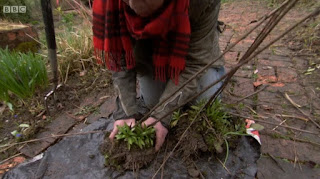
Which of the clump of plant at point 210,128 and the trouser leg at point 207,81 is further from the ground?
the trouser leg at point 207,81

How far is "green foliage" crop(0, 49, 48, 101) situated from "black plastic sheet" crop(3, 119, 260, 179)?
1.88 feet

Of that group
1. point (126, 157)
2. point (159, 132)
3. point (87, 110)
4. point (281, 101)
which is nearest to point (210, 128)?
point (159, 132)

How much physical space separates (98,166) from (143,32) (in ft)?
2.79

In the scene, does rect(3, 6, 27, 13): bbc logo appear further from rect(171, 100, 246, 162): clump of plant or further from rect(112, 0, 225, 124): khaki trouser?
rect(171, 100, 246, 162): clump of plant

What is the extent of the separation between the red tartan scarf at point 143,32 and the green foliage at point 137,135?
327 mm

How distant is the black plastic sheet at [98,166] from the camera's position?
53.3 inches

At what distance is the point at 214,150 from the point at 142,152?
43 cm

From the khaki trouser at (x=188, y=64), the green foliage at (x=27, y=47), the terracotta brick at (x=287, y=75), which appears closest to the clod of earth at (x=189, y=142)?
the khaki trouser at (x=188, y=64)

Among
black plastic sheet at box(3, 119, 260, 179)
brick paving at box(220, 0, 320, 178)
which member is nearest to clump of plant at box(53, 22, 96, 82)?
black plastic sheet at box(3, 119, 260, 179)

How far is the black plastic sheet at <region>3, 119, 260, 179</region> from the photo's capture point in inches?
53.3

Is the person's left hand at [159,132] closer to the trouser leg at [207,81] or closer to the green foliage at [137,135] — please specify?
the green foliage at [137,135]

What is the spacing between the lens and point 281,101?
190 cm

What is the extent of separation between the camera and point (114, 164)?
138 centimetres

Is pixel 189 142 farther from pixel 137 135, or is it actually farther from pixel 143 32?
pixel 143 32
